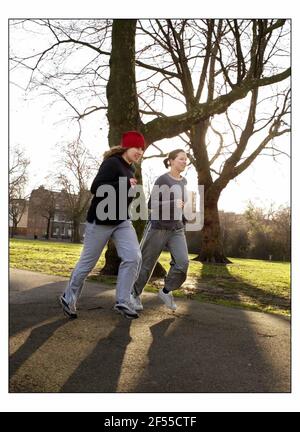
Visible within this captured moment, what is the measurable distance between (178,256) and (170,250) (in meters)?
0.13

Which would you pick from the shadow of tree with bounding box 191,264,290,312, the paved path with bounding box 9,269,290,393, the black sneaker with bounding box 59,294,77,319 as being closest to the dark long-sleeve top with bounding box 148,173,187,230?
the paved path with bounding box 9,269,290,393

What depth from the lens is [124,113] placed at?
9188mm

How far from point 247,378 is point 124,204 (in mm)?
2223

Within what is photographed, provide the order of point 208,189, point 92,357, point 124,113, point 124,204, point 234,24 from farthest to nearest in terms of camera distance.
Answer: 1. point 208,189
2. point 234,24
3. point 124,113
4. point 124,204
5. point 92,357

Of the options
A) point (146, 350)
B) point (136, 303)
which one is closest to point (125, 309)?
point (136, 303)

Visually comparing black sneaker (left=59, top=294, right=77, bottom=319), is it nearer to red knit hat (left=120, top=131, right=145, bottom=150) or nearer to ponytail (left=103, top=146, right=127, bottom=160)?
ponytail (left=103, top=146, right=127, bottom=160)

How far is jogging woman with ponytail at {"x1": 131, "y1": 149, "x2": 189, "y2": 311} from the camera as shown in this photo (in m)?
5.50

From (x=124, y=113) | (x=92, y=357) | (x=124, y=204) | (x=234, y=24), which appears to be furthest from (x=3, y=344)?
(x=234, y=24)

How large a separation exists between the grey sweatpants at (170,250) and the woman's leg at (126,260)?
2.53 feet

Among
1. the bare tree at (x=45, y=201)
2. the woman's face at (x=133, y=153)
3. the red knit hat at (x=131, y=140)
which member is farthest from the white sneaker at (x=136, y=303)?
the bare tree at (x=45, y=201)

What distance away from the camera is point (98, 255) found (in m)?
4.82

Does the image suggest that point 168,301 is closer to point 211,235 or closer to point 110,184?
point 110,184

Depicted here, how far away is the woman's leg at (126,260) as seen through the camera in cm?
477
